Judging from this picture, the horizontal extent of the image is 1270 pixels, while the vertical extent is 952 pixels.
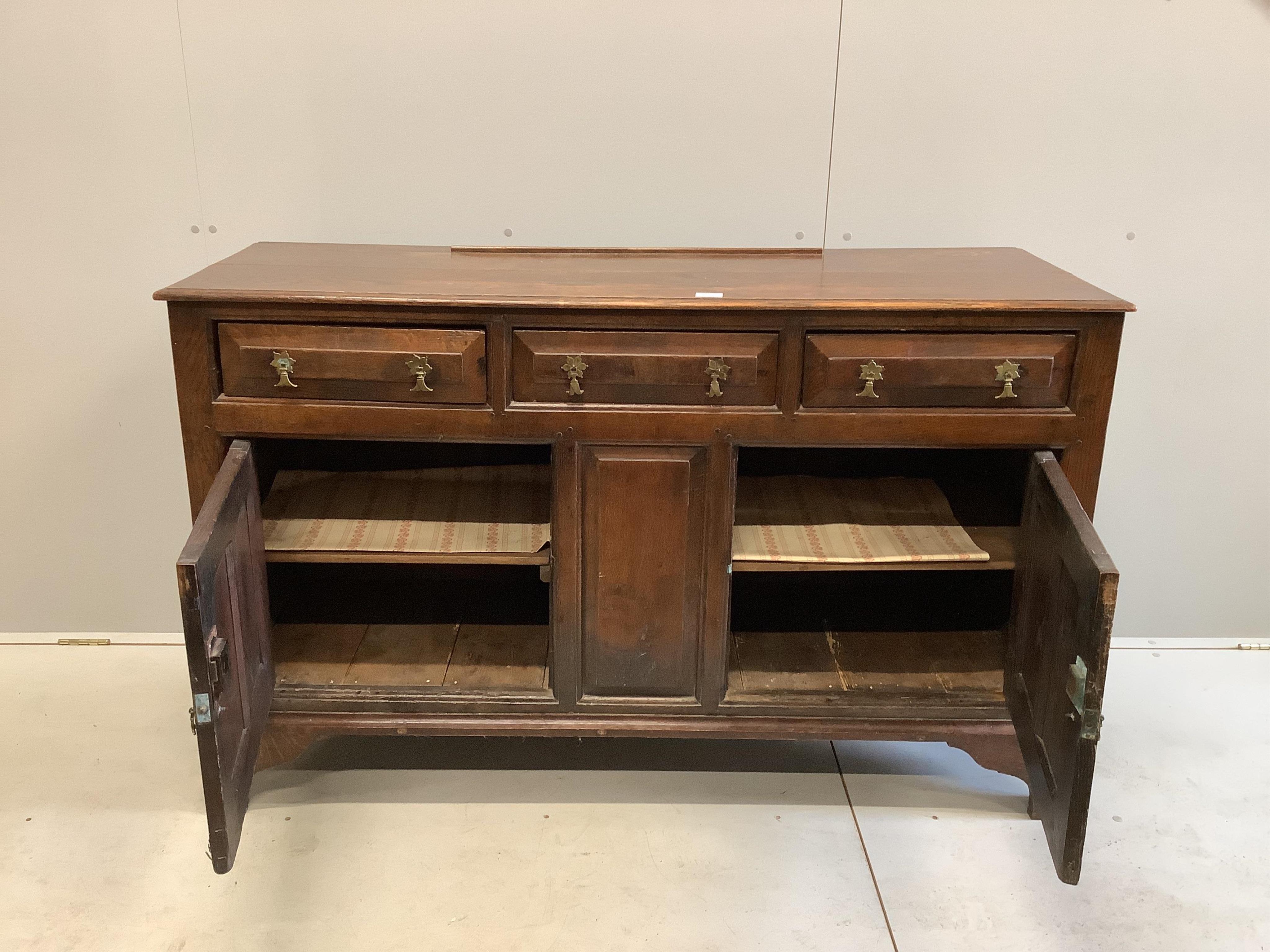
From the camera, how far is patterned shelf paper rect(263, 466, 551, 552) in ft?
6.54

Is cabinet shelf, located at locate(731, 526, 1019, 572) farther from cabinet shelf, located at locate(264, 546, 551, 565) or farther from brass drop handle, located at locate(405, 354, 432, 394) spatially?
brass drop handle, located at locate(405, 354, 432, 394)

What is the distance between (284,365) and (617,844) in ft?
3.67

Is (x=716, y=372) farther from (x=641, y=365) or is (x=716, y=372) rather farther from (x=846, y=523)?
(x=846, y=523)

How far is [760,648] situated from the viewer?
7.36ft

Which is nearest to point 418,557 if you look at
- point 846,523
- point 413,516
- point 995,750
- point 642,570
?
point 413,516

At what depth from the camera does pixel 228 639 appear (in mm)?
1714

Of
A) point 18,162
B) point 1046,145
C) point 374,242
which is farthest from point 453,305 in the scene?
point 1046,145

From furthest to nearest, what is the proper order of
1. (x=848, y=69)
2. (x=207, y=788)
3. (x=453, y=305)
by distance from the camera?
(x=848, y=69)
(x=453, y=305)
(x=207, y=788)

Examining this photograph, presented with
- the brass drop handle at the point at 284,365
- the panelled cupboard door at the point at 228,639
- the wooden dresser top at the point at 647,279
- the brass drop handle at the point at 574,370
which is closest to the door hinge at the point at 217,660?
the panelled cupboard door at the point at 228,639

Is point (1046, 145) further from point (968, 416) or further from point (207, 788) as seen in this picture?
point (207, 788)

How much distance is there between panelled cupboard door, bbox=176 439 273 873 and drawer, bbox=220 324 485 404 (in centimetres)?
15

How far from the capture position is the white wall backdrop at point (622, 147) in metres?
2.29

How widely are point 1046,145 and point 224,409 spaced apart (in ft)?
6.14

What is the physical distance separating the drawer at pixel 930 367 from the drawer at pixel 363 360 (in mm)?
607
